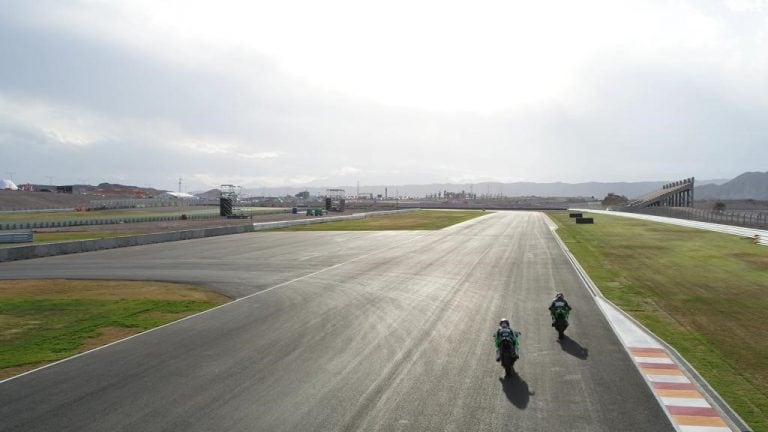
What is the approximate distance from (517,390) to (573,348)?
418cm

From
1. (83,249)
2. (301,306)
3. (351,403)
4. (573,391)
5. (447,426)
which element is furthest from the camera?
(83,249)

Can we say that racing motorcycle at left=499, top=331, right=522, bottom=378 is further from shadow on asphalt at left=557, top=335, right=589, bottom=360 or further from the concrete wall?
the concrete wall

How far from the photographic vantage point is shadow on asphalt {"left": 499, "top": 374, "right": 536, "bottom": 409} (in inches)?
445

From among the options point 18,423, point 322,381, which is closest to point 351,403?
point 322,381

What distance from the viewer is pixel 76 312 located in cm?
2112

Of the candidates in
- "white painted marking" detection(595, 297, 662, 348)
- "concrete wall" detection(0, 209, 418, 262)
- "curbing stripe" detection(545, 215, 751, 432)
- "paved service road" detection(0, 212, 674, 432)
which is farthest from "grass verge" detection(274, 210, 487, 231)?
"curbing stripe" detection(545, 215, 751, 432)

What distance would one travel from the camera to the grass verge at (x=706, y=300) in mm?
12898

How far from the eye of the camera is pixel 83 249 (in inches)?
1779

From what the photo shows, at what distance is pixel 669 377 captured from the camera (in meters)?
12.9

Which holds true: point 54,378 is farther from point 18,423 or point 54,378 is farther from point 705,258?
point 705,258

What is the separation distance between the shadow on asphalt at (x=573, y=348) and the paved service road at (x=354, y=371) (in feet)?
0.20

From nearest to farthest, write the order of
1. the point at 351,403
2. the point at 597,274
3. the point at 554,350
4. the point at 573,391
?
the point at 351,403
the point at 573,391
the point at 554,350
the point at 597,274

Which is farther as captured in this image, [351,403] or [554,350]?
[554,350]

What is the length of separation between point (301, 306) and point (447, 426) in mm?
12148
